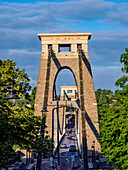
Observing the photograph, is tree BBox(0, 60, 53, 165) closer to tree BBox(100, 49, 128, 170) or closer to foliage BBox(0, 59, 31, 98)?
foliage BBox(0, 59, 31, 98)

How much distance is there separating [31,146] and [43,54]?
113 feet

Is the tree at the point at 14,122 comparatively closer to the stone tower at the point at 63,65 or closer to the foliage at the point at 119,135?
the foliage at the point at 119,135

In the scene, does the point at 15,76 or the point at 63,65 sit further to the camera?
the point at 63,65

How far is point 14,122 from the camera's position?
685 inches

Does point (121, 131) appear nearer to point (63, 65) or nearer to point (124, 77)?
point (124, 77)

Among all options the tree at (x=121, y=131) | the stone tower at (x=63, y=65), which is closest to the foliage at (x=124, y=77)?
the tree at (x=121, y=131)

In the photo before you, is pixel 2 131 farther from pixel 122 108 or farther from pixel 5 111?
pixel 122 108

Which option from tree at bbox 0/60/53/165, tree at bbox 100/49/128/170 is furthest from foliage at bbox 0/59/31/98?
tree at bbox 100/49/128/170

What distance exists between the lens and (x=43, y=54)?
167ft

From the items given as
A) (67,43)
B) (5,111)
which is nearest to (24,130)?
(5,111)

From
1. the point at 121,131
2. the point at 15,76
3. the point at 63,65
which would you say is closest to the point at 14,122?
the point at 15,76

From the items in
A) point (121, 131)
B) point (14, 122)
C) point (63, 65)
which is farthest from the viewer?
point (63, 65)

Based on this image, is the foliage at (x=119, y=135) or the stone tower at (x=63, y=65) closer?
the foliage at (x=119, y=135)

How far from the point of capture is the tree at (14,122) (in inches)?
651
